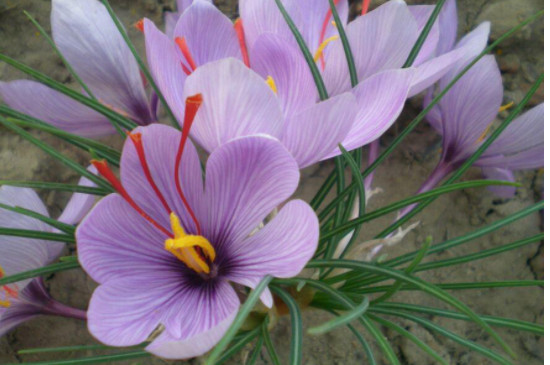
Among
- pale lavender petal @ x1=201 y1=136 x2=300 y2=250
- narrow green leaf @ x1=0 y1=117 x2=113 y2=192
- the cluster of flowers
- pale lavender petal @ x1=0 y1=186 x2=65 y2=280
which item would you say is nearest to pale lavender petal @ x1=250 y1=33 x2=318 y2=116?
the cluster of flowers

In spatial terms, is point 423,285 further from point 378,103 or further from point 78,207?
point 78,207

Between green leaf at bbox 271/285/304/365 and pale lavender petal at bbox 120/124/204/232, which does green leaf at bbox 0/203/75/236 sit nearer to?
pale lavender petal at bbox 120/124/204/232

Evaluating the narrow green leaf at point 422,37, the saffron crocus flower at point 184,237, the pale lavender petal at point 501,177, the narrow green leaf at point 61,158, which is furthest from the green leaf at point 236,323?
the pale lavender petal at point 501,177

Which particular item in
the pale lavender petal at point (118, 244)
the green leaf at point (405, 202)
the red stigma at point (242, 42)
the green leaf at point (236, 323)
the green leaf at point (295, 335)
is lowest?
the green leaf at point (295, 335)

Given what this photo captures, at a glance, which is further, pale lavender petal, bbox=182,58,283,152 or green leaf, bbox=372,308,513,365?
green leaf, bbox=372,308,513,365

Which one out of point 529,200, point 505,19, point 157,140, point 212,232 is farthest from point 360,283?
point 505,19

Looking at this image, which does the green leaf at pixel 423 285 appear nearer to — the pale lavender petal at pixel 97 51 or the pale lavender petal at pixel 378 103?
the pale lavender petal at pixel 378 103
